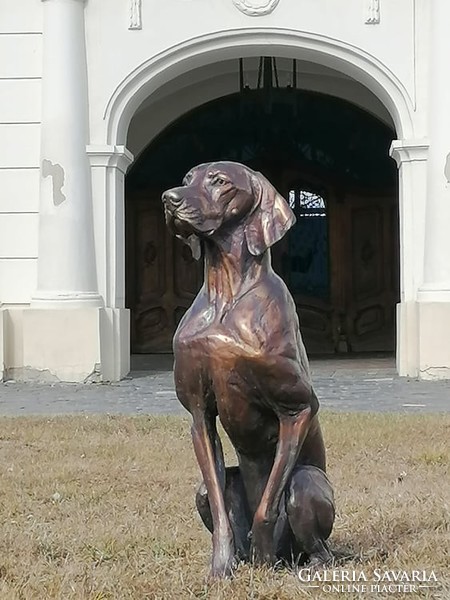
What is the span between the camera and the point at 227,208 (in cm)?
291

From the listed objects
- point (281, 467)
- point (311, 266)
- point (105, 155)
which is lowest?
point (281, 467)

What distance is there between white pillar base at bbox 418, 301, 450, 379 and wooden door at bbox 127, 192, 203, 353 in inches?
214

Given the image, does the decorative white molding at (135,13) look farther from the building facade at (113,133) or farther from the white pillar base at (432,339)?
the white pillar base at (432,339)

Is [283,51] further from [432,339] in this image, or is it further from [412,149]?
[432,339]

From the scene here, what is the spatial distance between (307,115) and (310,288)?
2.66m

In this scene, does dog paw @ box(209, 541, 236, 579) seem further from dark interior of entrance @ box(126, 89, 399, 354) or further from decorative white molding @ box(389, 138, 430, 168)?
dark interior of entrance @ box(126, 89, 399, 354)

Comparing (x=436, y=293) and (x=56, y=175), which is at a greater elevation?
(x=56, y=175)

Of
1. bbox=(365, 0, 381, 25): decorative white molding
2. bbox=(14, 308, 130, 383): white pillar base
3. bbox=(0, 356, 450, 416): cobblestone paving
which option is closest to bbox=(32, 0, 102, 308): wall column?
bbox=(14, 308, 130, 383): white pillar base

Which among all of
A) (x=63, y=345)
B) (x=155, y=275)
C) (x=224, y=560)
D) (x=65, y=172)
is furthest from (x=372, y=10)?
(x=224, y=560)

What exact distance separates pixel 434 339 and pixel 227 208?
704 centimetres

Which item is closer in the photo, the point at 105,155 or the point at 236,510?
the point at 236,510

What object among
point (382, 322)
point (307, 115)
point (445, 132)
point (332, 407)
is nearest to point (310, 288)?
point (382, 322)

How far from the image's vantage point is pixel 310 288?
14859 millimetres

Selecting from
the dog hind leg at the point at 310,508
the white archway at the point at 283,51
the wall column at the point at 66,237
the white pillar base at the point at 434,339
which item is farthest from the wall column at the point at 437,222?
the dog hind leg at the point at 310,508
